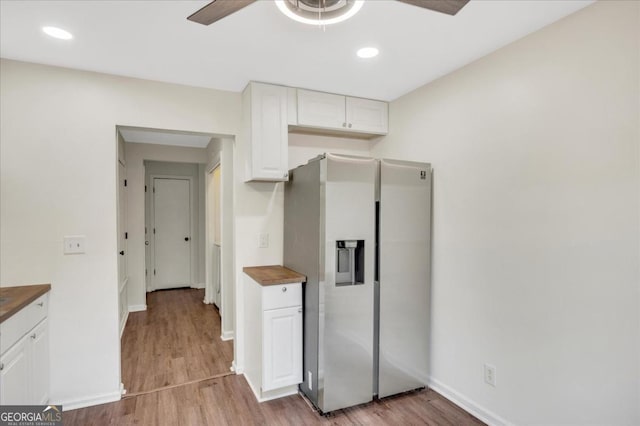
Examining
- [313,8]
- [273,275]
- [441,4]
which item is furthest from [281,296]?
[441,4]

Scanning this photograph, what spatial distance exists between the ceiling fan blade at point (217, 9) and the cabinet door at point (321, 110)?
4.96 ft

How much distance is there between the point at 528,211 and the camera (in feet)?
6.60

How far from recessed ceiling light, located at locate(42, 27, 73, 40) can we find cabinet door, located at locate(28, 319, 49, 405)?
178cm

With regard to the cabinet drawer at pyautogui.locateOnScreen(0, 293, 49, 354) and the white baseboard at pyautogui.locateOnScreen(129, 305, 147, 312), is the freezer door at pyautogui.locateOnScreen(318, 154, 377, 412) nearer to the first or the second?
the cabinet drawer at pyautogui.locateOnScreen(0, 293, 49, 354)

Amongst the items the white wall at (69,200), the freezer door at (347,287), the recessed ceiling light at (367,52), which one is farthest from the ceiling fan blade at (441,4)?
the white wall at (69,200)

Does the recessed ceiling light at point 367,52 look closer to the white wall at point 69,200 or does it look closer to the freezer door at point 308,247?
the freezer door at point 308,247

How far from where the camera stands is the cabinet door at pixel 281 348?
7.97 ft

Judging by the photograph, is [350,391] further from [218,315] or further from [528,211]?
[218,315]

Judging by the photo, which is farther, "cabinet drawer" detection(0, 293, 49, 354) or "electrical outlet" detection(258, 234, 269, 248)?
"electrical outlet" detection(258, 234, 269, 248)

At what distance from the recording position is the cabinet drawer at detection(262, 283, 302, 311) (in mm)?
2430

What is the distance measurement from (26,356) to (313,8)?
2.48m

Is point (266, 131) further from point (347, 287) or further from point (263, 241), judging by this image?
point (347, 287)

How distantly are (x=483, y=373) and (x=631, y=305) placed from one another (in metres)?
1.03

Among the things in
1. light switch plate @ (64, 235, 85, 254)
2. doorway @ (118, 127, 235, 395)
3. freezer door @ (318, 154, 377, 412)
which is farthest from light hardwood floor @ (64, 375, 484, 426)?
light switch plate @ (64, 235, 85, 254)
